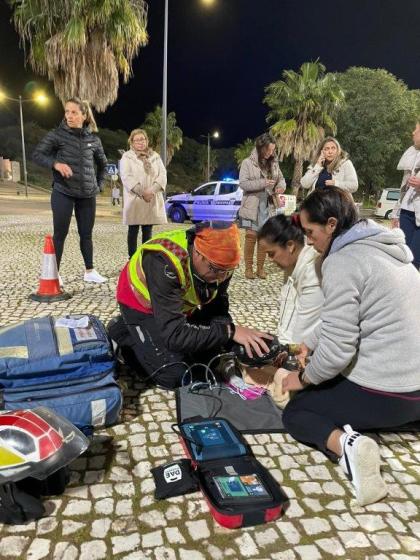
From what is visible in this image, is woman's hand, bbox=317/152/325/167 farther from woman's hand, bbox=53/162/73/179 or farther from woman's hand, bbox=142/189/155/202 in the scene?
woman's hand, bbox=53/162/73/179

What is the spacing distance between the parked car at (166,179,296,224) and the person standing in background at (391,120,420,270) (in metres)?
8.83

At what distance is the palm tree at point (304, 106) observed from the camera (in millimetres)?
23172

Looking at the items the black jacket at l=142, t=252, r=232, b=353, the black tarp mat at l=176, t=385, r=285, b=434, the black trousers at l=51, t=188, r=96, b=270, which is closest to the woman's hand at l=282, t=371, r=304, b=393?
the black tarp mat at l=176, t=385, r=285, b=434

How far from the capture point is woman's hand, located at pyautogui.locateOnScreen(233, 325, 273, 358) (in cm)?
257

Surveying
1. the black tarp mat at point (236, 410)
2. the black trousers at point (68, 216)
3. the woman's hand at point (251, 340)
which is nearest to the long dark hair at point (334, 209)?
the woman's hand at point (251, 340)

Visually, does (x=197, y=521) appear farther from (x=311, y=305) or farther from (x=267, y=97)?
(x=267, y=97)

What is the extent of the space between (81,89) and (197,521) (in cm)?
1249

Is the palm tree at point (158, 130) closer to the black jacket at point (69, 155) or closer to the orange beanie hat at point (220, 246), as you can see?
the black jacket at point (69, 155)

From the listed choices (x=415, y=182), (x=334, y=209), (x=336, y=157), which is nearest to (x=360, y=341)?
(x=334, y=209)

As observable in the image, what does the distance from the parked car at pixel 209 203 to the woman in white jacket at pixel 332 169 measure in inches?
325

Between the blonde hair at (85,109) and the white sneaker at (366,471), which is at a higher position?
the blonde hair at (85,109)

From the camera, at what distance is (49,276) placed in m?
4.86

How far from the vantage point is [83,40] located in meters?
11.4

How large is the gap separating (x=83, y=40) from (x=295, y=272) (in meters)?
11.1
